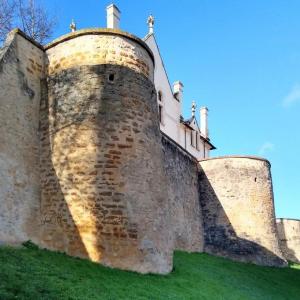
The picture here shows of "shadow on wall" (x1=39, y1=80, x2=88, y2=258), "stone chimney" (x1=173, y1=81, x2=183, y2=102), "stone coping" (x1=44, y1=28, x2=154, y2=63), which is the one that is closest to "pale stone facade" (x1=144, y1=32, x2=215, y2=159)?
"stone chimney" (x1=173, y1=81, x2=183, y2=102)

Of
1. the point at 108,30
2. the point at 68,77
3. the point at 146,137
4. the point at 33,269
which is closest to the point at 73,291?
the point at 33,269

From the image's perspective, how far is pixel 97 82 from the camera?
37.9ft

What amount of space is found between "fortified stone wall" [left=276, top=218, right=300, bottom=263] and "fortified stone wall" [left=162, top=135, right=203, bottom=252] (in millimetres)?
11062

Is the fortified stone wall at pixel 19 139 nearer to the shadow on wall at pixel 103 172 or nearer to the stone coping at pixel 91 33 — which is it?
the shadow on wall at pixel 103 172

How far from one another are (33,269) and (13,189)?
2437 millimetres

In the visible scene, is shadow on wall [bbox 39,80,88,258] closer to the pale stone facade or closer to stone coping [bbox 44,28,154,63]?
stone coping [bbox 44,28,154,63]

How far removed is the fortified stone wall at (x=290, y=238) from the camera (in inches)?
1148

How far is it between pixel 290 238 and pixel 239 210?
10391mm

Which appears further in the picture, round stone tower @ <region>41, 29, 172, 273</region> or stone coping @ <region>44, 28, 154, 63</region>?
stone coping @ <region>44, 28, 154, 63</region>

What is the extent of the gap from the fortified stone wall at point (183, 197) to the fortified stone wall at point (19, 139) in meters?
7.24

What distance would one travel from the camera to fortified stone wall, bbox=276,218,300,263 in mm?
29172

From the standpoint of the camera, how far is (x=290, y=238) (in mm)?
29594

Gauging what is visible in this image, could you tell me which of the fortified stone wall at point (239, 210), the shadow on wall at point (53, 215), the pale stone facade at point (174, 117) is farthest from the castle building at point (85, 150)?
the pale stone facade at point (174, 117)

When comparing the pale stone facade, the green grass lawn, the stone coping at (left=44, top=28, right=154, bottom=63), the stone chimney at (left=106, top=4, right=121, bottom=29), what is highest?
the stone chimney at (left=106, top=4, right=121, bottom=29)
